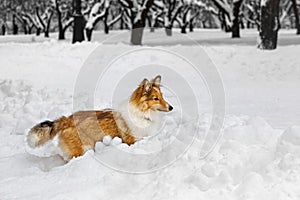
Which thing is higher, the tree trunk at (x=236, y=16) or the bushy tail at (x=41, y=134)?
the tree trunk at (x=236, y=16)

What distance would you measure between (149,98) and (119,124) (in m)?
0.55

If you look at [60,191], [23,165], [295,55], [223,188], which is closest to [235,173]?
[223,188]

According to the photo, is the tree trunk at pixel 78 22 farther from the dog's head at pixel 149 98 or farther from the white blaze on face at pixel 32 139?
the dog's head at pixel 149 98

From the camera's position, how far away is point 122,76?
12.4m

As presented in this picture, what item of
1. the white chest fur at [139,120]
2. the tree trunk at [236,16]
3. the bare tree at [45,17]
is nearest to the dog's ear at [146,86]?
the white chest fur at [139,120]

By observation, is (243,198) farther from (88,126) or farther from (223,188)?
(88,126)

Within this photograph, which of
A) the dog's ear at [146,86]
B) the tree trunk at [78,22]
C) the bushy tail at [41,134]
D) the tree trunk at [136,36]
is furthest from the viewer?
the tree trunk at [136,36]

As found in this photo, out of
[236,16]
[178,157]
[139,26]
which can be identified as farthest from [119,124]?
[236,16]

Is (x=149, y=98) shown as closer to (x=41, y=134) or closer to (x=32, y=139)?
(x=41, y=134)

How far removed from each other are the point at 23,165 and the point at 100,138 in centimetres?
117

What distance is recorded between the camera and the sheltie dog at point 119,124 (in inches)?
246

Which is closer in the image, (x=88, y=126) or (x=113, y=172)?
(x=113, y=172)

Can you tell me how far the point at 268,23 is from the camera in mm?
16141

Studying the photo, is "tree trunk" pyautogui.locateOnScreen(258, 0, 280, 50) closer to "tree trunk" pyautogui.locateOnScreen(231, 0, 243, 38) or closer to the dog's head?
"tree trunk" pyautogui.locateOnScreen(231, 0, 243, 38)
